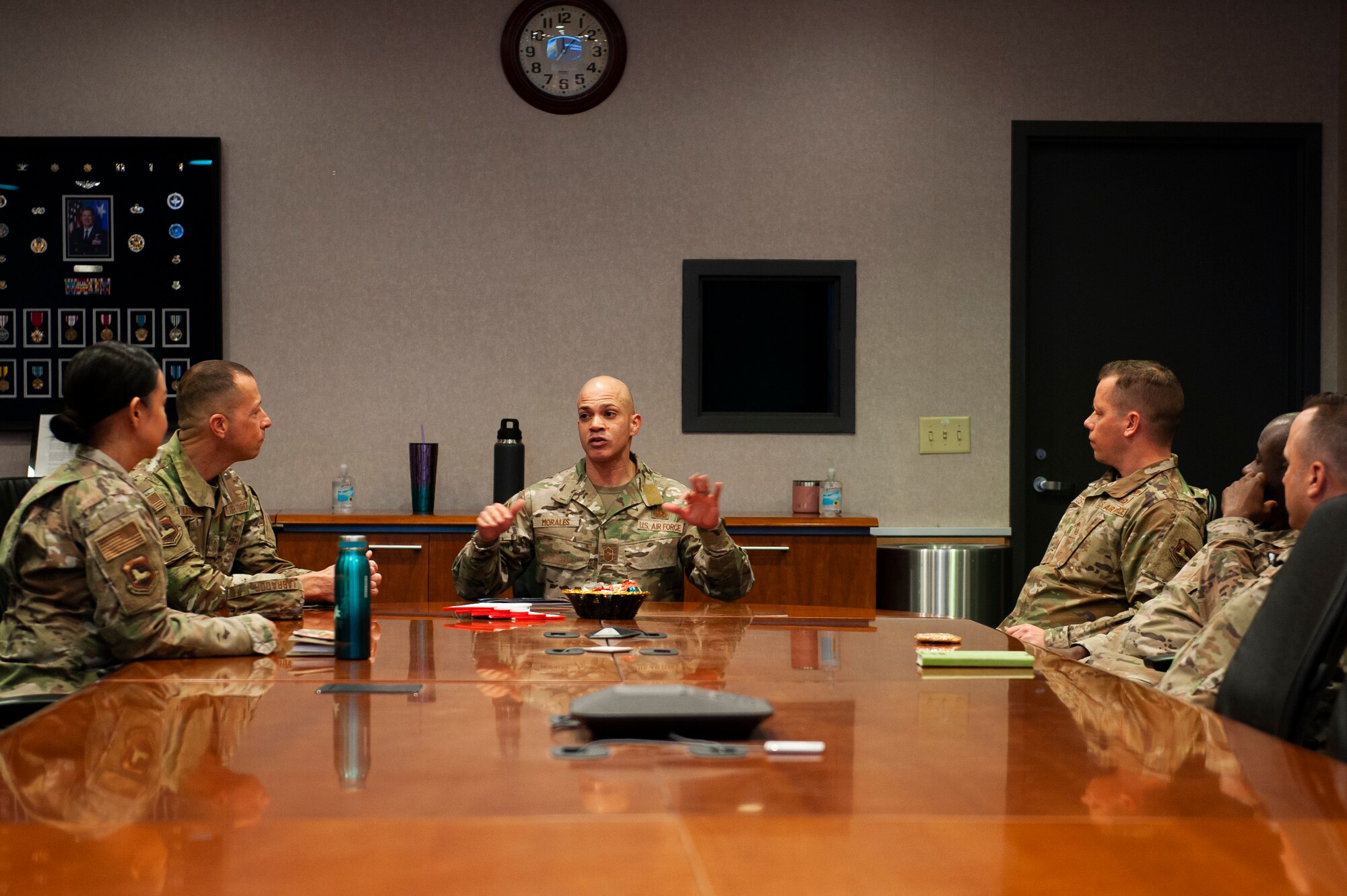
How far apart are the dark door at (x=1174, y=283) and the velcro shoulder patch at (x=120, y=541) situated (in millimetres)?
3612

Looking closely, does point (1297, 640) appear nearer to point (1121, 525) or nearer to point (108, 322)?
point (1121, 525)

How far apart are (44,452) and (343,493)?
1118mm

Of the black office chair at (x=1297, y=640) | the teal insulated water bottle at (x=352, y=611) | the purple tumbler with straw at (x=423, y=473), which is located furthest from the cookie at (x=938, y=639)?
the purple tumbler with straw at (x=423, y=473)

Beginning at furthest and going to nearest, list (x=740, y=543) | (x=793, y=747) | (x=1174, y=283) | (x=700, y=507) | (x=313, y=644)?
1. (x=1174, y=283)
2. (x=740, y=543)
3. (x=700, y=507)
4. (x=313, y=644)
5. (x=793, y=747)

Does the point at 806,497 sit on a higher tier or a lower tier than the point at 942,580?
higher

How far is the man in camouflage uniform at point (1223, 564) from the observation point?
2.32 metres

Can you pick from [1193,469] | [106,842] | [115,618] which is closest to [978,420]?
[1193,469]

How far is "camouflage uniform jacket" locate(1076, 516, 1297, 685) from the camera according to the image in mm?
2309

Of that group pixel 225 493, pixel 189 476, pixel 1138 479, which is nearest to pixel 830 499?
pixel 1138 479

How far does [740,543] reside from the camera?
435 cm

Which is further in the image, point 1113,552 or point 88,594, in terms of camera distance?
point 1113,552

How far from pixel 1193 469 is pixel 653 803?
14.2 feet

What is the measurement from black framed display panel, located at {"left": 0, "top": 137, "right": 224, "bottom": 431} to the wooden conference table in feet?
10.6

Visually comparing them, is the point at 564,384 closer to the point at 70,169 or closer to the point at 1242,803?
the point at 70,169
